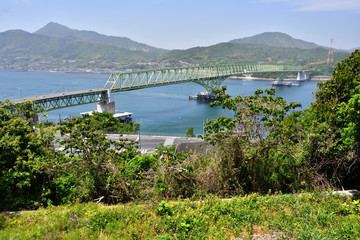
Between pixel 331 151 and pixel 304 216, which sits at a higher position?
pixel 331 151

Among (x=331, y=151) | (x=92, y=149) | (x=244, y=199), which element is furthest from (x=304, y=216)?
(x=92, y=149)

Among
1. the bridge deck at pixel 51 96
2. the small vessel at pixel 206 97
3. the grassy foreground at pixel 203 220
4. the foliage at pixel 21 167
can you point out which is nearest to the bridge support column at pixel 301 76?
the small vessel at pixel 206 97

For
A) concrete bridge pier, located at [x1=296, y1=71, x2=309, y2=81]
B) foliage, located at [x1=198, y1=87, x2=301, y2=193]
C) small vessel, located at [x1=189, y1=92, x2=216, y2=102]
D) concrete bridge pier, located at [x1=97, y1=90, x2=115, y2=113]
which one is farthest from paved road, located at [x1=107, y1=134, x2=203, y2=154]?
concrete bridge pier, located at [x1=296, y1=71, x2=309, y2=81]

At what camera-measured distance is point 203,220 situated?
4223 millimetres

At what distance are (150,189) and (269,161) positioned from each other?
282 cm

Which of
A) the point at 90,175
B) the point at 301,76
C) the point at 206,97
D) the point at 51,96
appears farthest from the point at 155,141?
the point at 301,76

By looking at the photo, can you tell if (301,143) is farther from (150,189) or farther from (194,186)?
(150,189)

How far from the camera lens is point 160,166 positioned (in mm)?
5922

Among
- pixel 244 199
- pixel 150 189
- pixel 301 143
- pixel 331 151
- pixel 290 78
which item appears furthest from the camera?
pixel 290 78

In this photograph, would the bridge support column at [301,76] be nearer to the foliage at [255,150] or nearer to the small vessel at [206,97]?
the small vessel at [206,97]

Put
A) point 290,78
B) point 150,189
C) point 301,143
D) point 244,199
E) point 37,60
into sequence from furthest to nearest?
1. point 37,60
2. point 290,78
3. point 301,143
4. point 150,189
5. point 244,199

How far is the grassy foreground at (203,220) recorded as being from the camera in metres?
3.90

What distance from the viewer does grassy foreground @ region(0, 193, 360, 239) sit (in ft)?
12.8

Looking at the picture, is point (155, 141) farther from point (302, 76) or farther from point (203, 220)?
point (302, 76)
